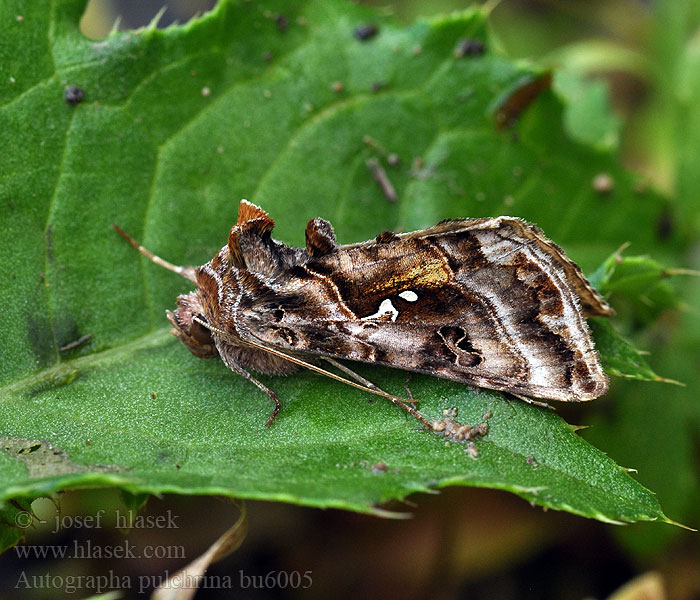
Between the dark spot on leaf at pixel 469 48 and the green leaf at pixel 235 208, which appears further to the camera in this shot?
the dark spot on leaf at pixel 469 48

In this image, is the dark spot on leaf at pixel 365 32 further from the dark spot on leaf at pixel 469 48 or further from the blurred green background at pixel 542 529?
the blurred green background at pixel 542 529

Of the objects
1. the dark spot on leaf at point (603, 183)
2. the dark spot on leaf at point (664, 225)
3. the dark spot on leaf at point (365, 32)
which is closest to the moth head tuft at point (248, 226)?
the dark spot on leaf at point (365, 32)

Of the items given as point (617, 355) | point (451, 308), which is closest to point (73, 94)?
point (451, 308)

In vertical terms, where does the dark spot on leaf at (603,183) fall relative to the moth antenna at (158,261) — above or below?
below

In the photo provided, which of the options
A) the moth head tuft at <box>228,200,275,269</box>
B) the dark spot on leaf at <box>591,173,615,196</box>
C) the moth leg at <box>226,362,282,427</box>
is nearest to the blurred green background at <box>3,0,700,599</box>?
the dark spot on leaf at <box>591,173,615,196</box>

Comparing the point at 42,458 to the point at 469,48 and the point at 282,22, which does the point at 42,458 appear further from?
the point at 469,48

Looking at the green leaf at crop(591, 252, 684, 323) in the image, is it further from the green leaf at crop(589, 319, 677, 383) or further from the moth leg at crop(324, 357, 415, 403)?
the moth leg at crop(324, 357, 415, 403)

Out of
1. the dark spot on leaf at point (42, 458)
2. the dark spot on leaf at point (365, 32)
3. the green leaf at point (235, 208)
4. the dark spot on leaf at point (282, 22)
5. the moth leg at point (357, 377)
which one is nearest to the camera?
the dark spot on leaf at point (42, 458)

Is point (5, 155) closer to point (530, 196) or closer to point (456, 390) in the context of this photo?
point (456, 390)

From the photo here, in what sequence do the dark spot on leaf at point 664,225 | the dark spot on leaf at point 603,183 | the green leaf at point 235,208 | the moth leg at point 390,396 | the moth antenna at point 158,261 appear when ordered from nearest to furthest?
1. the green leaf at point 235,208
2. the moth leg at point 390,396
3. the moth antenna at point 158,261
4. the dark spot on leaf at point 603,183
5. the dark spot on leaf at point 664,225
